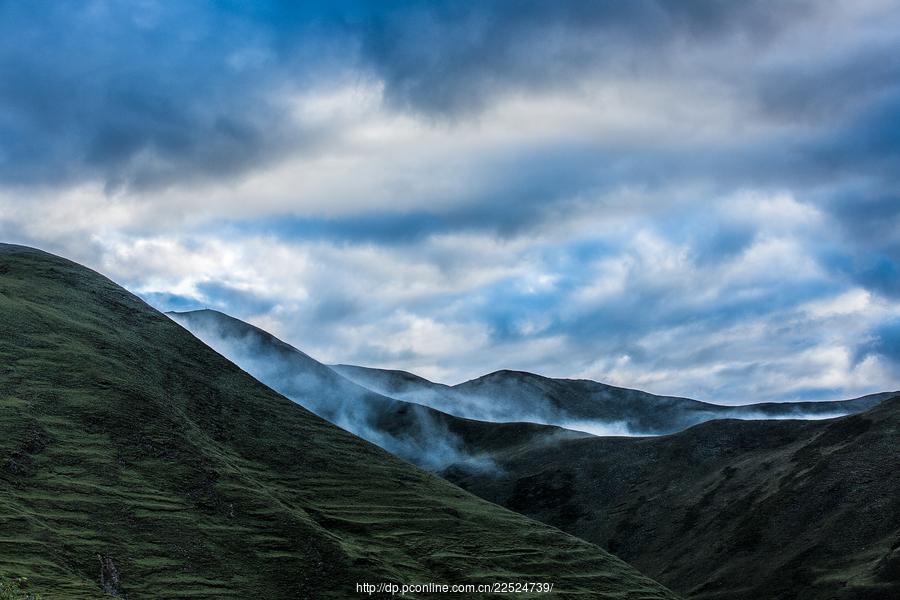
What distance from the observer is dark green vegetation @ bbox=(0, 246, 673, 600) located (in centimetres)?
9200

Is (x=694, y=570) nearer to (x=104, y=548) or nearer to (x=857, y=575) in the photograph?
(x=857, y=575)

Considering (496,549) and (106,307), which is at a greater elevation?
(106,307)

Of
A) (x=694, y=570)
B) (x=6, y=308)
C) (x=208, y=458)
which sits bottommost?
(x=694, y=570)

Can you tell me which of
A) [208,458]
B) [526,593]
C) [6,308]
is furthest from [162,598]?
[6,308]

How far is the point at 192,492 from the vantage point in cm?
11256

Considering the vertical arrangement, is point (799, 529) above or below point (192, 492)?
below

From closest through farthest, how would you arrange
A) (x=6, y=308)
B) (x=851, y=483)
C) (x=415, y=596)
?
(x=415, y=596) < (x=6, y=308) < (x=851, y=483)

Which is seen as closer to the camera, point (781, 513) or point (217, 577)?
point (217, 577)

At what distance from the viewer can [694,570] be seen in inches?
6683

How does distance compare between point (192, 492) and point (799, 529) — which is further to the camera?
point (799, 529)

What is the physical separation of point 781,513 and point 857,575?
35.1 metres

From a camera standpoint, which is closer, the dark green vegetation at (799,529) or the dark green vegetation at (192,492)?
the dark green vegetation at (192,492)

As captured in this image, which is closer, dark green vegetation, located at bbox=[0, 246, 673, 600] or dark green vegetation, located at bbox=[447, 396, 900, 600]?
dark green vegetation, located at bbox=[0, 246, 673, 600]

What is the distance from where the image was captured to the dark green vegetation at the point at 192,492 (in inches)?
3622
